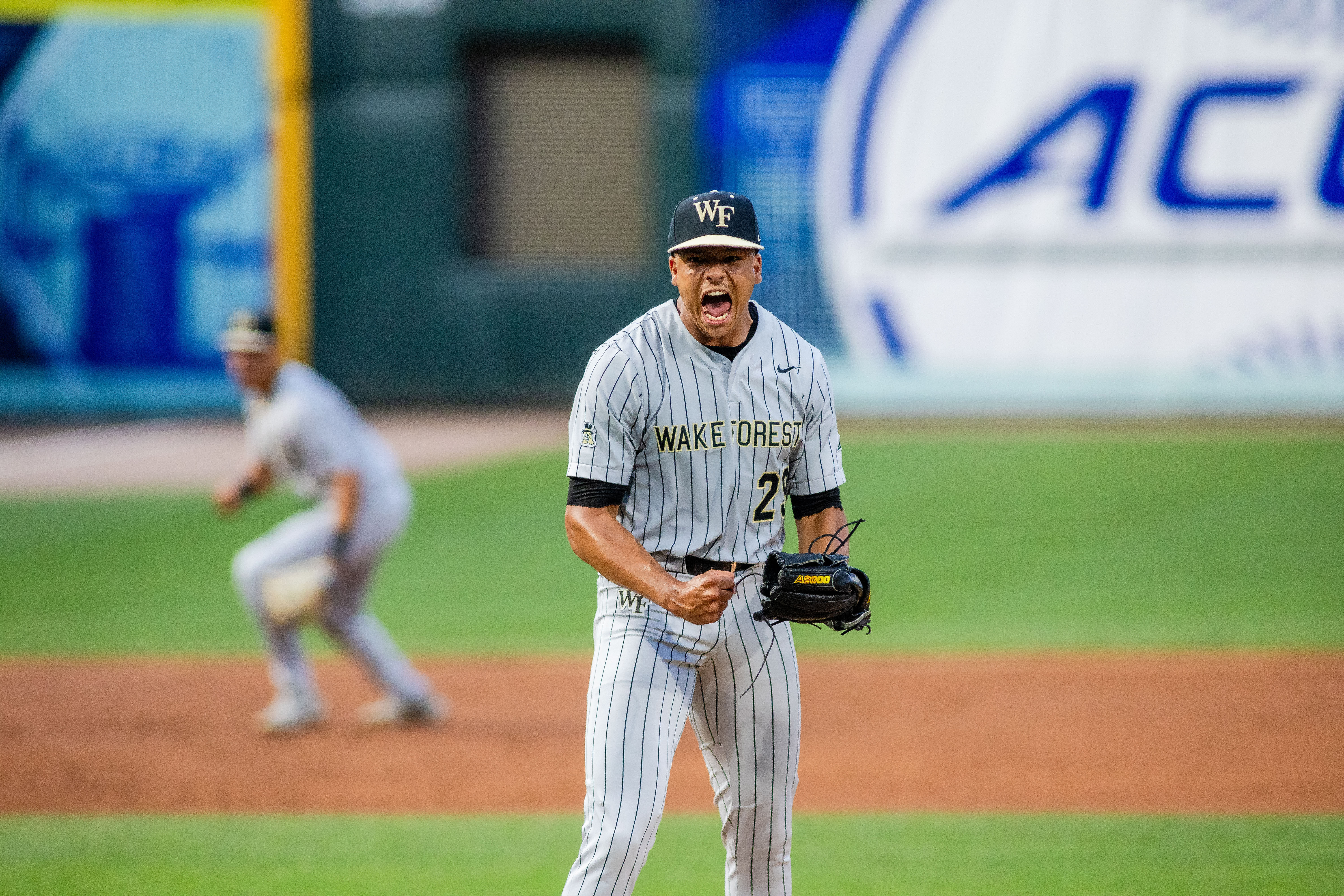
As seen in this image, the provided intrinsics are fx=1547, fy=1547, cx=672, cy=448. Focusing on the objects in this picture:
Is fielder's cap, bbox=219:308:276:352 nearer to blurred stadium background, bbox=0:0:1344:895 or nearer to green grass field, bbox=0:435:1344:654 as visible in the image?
green grass field, bbox=0:435:1344:654

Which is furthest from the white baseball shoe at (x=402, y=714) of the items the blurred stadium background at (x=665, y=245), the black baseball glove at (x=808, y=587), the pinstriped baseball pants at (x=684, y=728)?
the blurred stadium background at (x=665, y=245)

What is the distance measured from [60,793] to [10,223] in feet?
66.2

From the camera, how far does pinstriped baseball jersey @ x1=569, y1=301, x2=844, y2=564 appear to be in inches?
152

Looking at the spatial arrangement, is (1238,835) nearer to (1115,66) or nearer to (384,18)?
(1115,66)

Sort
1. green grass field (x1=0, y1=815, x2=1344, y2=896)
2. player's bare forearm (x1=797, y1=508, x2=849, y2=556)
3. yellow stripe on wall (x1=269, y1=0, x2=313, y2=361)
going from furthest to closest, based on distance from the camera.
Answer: yellow stripe on wall (x1=269, y1=0, x2=313, y2=361), green grass field (x1=0, y1=815, x2=1344, y2=896), player's bare forearm (x1=797, y1=508, x2=849, y2=556)

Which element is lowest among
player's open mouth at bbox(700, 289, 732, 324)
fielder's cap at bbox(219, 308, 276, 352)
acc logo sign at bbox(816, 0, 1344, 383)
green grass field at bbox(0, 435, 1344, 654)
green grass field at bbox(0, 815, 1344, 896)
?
green grass field at bbox(0, 815, 1344, 896)

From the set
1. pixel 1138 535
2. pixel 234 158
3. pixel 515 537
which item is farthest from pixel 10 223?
pixel 1138 535

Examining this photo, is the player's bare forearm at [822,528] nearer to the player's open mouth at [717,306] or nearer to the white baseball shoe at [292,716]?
the player's open mouth at [717,306]

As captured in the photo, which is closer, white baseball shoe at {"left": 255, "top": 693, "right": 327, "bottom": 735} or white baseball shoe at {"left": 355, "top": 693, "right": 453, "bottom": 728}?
white baseball shoe at {"left": 255, "top": 693, "right": 327, "bottom": 735}

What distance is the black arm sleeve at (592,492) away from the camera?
3848 mm

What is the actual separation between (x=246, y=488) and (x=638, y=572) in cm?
479

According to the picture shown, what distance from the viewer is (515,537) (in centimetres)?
1482

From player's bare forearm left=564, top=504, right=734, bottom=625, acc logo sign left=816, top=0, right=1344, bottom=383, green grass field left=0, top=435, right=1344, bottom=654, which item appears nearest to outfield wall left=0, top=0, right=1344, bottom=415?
acc logo sign left=816, top=0, right=1344, bottom=383

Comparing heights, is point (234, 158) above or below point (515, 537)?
above
